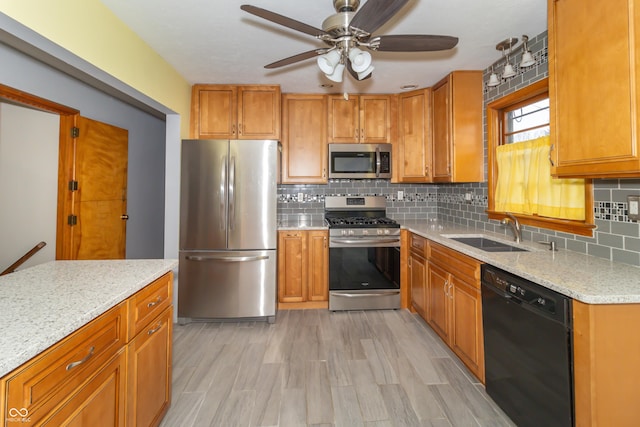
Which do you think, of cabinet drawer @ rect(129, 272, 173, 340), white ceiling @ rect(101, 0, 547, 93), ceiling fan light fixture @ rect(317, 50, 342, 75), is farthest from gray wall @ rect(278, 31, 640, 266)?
cabinet drawer @ rect(129, 272, 173, 340)

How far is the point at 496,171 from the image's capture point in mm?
2793

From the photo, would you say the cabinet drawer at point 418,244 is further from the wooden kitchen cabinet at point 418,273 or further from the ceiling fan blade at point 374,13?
the ceiling fan blade at point 374,13

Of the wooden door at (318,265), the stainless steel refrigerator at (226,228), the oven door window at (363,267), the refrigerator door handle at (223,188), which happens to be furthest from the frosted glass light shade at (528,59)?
the refrigerator door handle at (223,188)

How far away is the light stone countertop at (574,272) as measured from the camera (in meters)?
1.21

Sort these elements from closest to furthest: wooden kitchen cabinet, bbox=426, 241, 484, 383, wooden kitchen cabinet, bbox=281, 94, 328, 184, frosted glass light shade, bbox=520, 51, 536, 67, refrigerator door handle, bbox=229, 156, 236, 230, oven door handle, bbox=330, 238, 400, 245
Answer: wooden kitchen cabinet, bbox=426, 241, 484, 383, frosted glass light shade, bbox=520, 51, 536, 67, refrigerator door handle, bbox=229, 156, 236, 230, oven door handle, bbox=330, 238, 400, 245, wooden kitchen cabinet, bbox=281, 94, 328, 184

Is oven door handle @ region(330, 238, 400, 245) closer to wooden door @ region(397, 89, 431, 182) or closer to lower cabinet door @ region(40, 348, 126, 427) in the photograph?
wooden door @ region(397, 89, 431, 182)

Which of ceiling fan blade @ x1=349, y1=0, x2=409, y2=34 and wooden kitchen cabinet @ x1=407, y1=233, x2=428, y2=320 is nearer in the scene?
ceiling fan blade @ x1=349, y1=0, x2=409, y2=34

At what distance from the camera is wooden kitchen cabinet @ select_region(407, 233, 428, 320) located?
113 inches

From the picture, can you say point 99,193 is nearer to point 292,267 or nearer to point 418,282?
point 292,267

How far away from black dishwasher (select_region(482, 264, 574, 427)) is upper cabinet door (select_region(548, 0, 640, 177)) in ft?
2.14

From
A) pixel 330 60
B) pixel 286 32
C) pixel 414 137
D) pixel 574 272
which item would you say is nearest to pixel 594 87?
pixel 574 272

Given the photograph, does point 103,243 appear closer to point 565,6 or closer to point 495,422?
point 495,422

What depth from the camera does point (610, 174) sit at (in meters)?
1.40

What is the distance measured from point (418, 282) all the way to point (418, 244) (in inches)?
14.7
